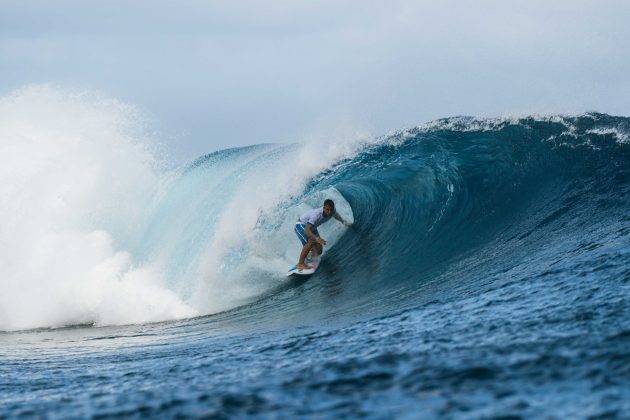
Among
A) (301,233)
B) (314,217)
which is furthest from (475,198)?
(301,233)

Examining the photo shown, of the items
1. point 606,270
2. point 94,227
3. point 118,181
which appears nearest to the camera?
point 606,270

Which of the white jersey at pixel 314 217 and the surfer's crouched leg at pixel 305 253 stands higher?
the white jersey at pixel 314 217

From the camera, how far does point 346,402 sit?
14.6 feet

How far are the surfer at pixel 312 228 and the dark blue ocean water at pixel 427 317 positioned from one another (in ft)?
1.24

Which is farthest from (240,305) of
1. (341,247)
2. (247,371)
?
(247,371)

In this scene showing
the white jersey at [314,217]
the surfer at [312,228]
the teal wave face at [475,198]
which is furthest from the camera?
the white jersey at [314,217]

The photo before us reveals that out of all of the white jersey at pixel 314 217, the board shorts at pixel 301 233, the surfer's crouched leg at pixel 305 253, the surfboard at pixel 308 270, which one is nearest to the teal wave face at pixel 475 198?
the surfboard at pixel 308 270

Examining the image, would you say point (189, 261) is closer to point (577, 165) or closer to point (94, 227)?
point (94, 227)

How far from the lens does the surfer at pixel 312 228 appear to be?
12.2 metres

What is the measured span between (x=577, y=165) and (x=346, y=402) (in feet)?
34.5

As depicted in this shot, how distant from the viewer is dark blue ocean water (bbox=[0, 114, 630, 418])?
459cm

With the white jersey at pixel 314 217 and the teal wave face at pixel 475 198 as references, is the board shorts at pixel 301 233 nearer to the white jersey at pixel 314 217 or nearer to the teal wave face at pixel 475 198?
the white jersey at pixel 314 217

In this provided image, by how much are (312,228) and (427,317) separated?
202 inches

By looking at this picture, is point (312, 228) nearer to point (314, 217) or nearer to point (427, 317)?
point (314, 217)
